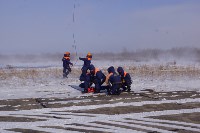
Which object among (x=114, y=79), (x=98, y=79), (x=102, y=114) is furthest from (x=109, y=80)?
(x=102, y=114)

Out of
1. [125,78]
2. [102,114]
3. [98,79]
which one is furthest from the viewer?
[125,78]

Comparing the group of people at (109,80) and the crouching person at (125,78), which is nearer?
the group of people at (109,80)

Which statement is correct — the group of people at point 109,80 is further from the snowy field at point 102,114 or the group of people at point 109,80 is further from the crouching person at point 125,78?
the snowy field at point 102,114

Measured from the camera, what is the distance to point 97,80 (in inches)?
539

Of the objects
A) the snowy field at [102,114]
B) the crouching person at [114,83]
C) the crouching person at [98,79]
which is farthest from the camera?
the crouching person at [98,79]

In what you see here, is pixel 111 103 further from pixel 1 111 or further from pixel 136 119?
pixel 1 111

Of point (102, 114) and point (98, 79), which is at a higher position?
point (98, 79)

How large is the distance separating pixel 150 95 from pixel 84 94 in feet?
9.44

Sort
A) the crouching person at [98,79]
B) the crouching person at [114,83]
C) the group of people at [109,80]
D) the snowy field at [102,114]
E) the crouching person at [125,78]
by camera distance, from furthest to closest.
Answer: the crouching person at [125,78] → the crouching person at [98,79] → the group of people at [109,80] → the crouching person at [114,83] → the snowy field at [102,114]

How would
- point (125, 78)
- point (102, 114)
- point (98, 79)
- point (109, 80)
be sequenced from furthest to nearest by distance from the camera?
1. point (125, 78)
2. point (98, 79)
3. point (109, 80)
4. point (102, 114)

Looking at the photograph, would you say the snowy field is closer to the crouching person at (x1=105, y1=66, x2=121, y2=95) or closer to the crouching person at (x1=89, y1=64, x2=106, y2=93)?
the crouching person at (x1=105, y1=66, x2=121, y2=95)

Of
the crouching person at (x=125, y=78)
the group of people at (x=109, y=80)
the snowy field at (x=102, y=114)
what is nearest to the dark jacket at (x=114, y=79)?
the group of people at (x=109, y=80)

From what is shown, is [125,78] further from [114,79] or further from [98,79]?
[98,79]

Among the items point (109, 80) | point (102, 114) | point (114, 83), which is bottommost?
point (102, 114)
